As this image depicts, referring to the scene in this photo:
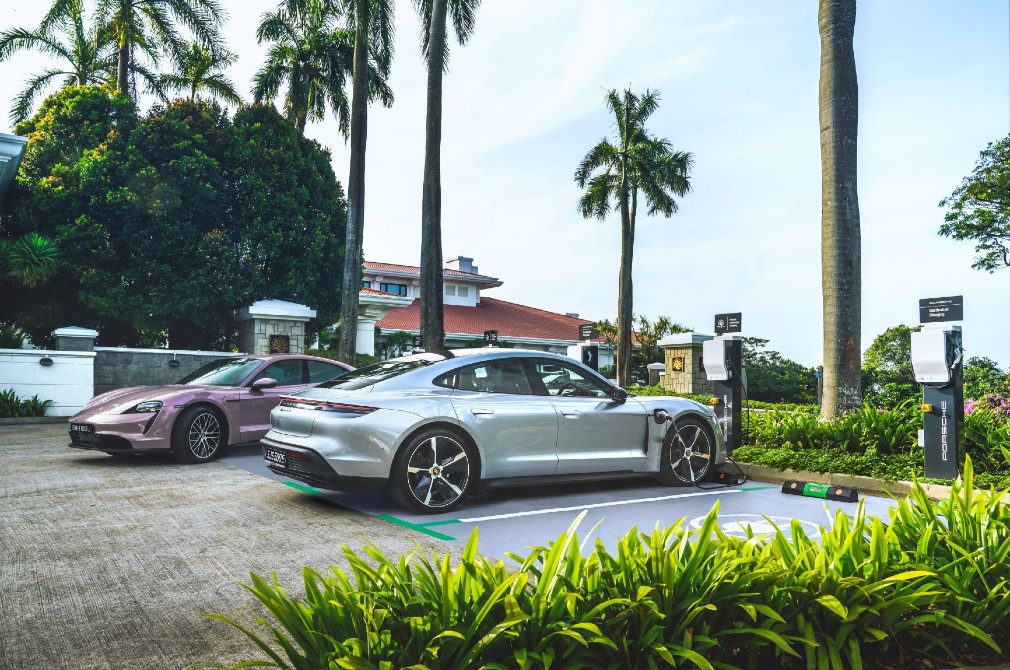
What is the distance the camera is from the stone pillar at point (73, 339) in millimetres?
16234

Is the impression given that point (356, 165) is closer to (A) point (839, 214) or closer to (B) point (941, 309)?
(A) point (839, 214)

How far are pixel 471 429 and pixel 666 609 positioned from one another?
3739 mm

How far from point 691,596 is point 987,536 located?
176 cm

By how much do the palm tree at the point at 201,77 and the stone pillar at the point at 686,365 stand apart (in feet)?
56.6

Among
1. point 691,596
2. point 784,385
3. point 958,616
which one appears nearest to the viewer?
point 691,596

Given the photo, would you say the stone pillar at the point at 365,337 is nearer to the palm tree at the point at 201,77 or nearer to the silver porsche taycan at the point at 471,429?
the palm tree at the point at 201,77

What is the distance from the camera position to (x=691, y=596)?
2.75 m

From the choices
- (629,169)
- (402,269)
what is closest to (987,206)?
(629,169)

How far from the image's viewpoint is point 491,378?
6.83 metres

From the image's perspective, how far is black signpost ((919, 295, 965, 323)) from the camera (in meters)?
7.17

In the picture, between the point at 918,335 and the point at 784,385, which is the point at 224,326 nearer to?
the point at 918,335

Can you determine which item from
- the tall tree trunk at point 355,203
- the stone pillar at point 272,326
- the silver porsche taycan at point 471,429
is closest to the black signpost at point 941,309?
the silver porsche taycan at point 471,429

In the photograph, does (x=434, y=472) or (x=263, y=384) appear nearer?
(x=434, y=472)

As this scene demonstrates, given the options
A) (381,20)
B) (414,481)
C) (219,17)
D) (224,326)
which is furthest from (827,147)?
(219,17)
